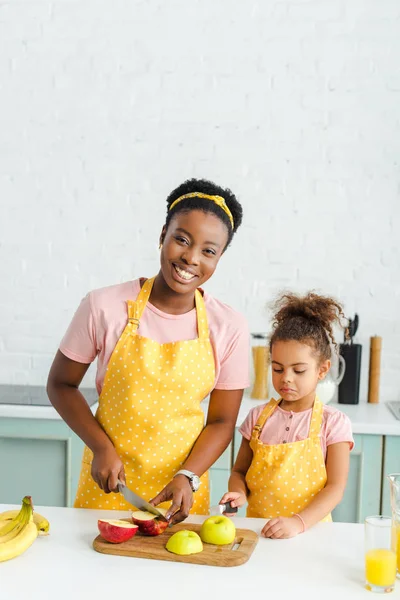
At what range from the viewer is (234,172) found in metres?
3.17

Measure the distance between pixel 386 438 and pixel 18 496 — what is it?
1323 millimetres

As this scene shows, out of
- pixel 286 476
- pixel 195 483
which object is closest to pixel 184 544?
pixel 195 483

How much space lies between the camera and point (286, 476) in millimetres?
1850

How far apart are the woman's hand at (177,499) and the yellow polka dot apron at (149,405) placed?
0.59 ft

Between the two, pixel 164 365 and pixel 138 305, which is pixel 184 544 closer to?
pixel 164 365

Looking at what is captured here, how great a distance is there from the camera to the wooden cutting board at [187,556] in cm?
140

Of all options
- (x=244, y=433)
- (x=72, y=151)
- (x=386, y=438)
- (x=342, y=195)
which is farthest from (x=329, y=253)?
(x=244, y=433)

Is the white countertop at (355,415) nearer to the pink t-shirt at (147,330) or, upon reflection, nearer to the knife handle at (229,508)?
the pink t-shirt at (147,330)

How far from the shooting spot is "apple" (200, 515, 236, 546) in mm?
1476

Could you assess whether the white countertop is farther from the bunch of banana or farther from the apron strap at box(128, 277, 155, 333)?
→ the bunch of banana

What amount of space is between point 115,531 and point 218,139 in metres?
2.04

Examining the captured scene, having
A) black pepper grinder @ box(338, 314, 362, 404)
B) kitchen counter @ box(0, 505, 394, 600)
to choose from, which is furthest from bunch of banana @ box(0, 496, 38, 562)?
black pepper grinder @ box(338, 314, 362, 404)

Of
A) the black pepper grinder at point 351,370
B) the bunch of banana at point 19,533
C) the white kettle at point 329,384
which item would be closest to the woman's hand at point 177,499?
the bunch of banana at point 19,533

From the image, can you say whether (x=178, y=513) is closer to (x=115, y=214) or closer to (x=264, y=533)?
(x=264, y=533)
